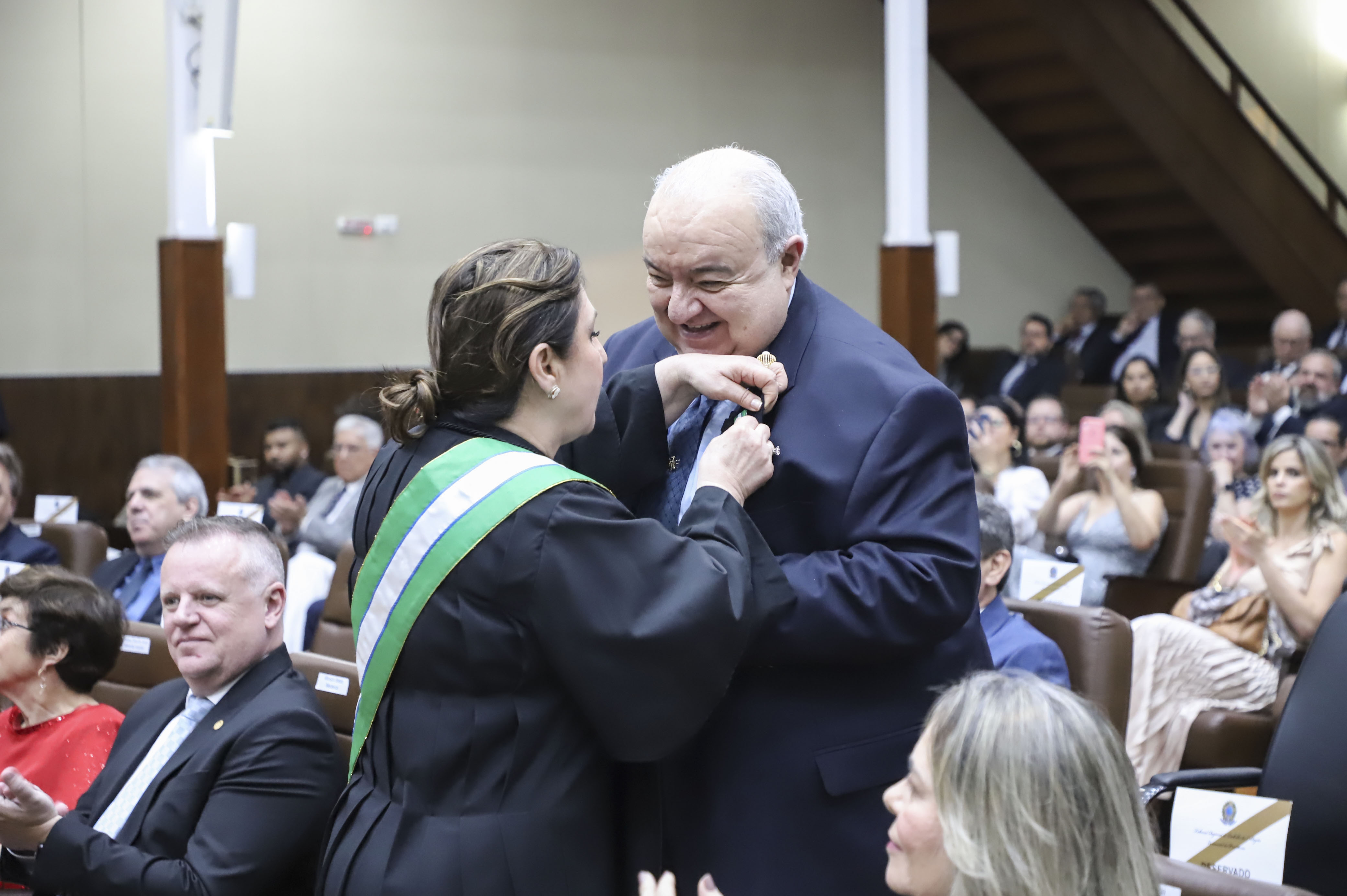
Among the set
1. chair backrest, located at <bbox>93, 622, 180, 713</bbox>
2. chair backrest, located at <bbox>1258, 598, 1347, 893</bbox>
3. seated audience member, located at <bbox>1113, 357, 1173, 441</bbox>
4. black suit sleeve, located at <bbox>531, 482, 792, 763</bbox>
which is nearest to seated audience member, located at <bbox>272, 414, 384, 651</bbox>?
chair backrest, located at <bbox>93, 622, 180, 713</bbox>

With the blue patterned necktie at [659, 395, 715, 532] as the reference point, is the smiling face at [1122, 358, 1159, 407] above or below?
below

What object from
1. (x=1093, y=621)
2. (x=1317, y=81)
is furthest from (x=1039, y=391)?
(x=1093, y=621)

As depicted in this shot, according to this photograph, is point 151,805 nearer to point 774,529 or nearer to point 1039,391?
point 774,529

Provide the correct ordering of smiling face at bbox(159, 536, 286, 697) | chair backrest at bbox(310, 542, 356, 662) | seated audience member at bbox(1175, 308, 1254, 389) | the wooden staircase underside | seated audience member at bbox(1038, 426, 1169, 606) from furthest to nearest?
the wooden staircase underside → seated audience member at bbox(1175, 308, 1254, 389) → seated audience member at bbox(1038, 426, 1169, 606) → chair backrest at bbox(310, 542, 356, 662) → smiling face at bbox(159, 536, 286, 697)

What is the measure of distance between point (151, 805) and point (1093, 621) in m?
1.76

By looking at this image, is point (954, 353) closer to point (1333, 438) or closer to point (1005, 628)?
point (1333, 438)

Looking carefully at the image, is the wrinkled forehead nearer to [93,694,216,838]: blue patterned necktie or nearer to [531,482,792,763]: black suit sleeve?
[531,482,792,763]: black suit sleeve

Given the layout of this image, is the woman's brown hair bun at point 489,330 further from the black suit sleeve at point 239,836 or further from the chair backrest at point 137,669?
the chair backrest at point 137,669

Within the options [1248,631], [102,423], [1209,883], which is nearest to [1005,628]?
[1209,883]

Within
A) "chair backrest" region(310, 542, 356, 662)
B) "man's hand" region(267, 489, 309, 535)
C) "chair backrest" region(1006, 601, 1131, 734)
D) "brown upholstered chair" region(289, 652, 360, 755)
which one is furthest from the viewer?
"man's hand" region(267, 489, 309, 535)

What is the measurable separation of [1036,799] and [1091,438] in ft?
12.4

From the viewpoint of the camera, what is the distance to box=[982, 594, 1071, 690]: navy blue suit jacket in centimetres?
262

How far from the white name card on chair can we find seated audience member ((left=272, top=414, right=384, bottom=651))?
766 mm

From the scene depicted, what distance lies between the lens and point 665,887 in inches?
53.1
